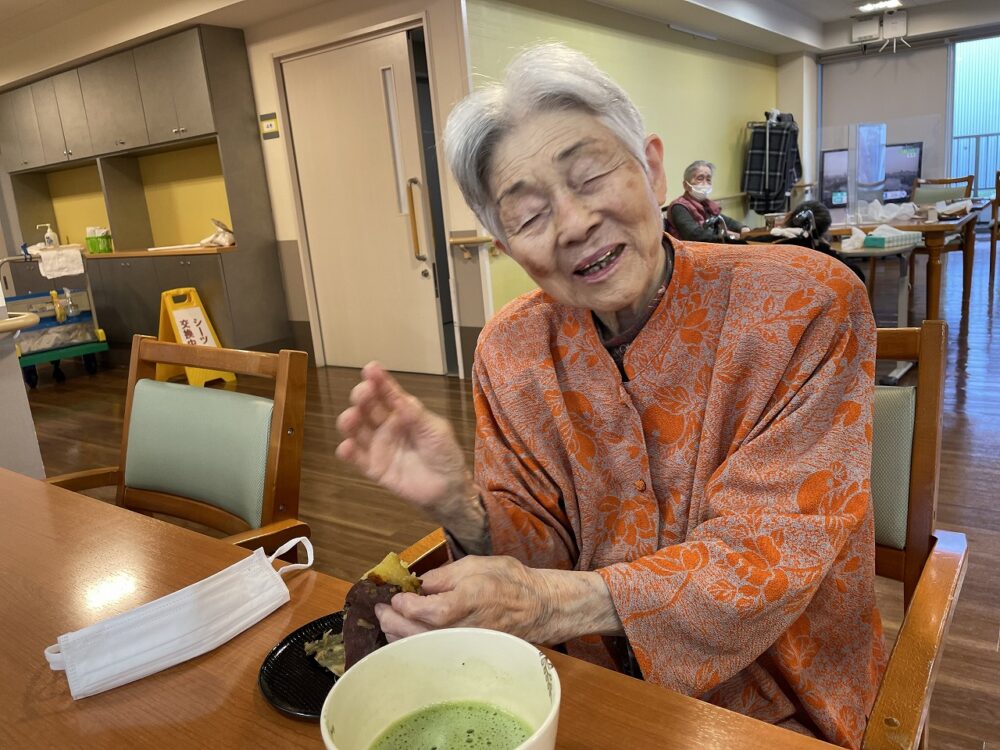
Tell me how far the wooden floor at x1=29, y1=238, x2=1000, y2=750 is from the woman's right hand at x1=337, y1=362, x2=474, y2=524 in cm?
131

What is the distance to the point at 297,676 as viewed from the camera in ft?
2.21

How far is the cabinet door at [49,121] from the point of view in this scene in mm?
6227

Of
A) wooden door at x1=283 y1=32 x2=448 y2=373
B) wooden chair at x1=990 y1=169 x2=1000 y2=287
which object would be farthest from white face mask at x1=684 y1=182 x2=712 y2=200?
wooden chair at x1=990 y1=169 x2=1000 y2=287

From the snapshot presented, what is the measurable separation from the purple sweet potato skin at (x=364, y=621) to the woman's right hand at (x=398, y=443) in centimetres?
17

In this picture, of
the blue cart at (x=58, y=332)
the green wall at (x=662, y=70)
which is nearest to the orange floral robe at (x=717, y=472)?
the green wall at (x=662, y=70)

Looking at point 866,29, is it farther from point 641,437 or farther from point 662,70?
point 641,437

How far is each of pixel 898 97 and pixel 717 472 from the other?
10205mm

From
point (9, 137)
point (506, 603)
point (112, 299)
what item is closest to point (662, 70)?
point (112, 299)

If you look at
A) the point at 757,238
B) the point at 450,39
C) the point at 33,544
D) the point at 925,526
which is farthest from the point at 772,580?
the point at 757,238

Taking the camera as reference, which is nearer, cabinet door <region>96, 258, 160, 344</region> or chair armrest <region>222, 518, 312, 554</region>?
chair armrest <region>222, 518, 312, 554</region>

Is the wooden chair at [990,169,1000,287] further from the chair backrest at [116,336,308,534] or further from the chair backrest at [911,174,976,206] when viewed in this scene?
the chair backrest at [116,336,308,534]

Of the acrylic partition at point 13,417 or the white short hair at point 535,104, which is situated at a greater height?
the white short hair at point 535,104

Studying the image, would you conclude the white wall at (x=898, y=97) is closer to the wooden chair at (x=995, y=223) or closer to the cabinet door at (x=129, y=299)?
the wooden chair at (x=995, y=223)

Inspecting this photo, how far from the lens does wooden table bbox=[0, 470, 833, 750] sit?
576mm
